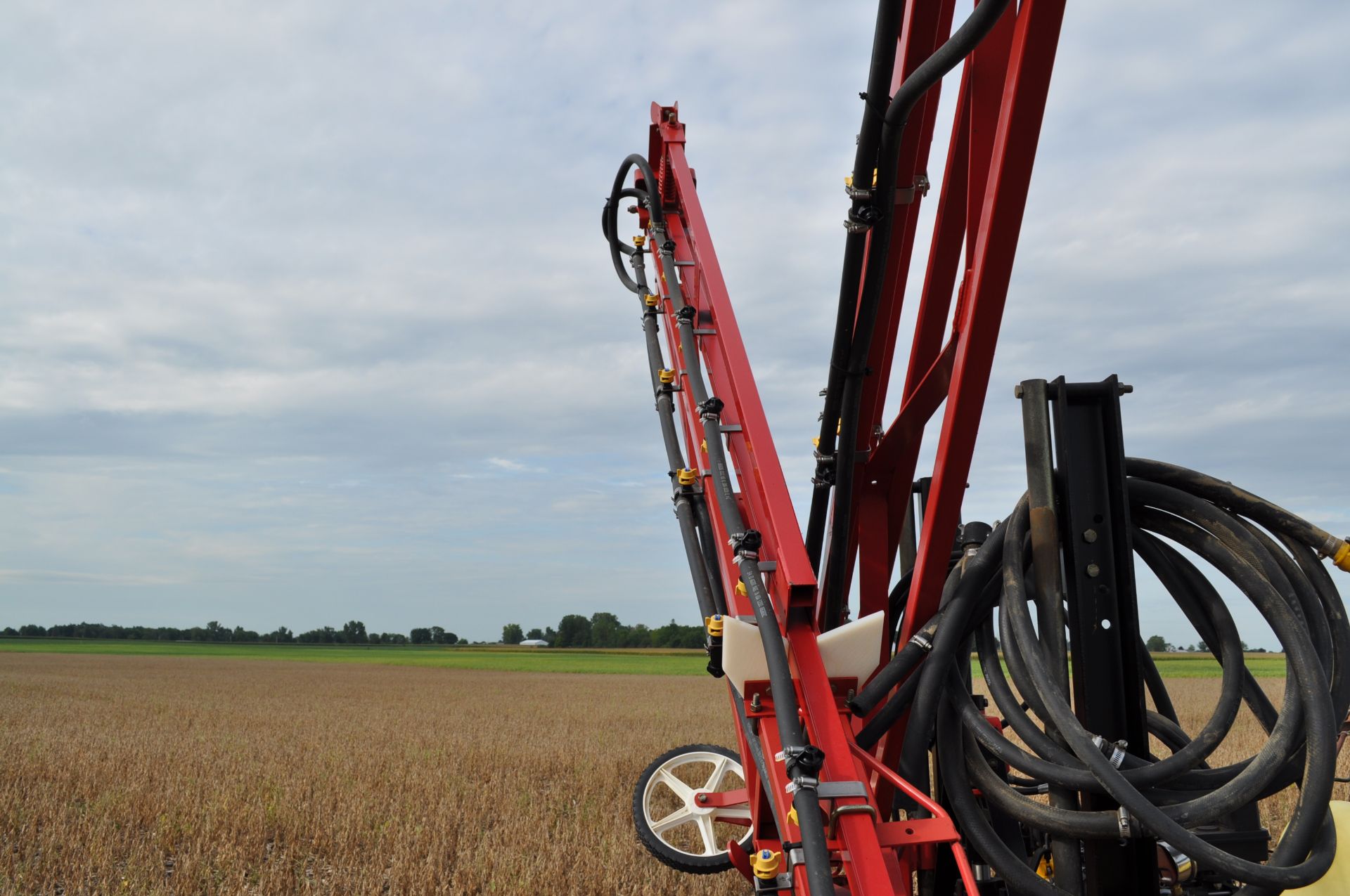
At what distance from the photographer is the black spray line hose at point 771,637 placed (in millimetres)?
2537

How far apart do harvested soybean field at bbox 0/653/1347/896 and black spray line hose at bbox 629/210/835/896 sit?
7.75 ft

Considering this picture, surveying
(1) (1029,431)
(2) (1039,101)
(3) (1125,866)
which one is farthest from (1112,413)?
(3) (1125,866)

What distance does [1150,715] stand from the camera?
3197mm

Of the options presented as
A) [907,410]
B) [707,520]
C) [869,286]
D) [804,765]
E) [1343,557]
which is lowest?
[804,765]

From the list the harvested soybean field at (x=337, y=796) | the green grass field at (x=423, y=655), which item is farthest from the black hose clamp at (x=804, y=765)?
the green grass field at (x=423, y=655)

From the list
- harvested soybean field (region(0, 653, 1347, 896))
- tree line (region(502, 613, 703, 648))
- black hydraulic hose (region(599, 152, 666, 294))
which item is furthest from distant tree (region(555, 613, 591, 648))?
black hydraulic hose (region(599, 152, 666, 294))

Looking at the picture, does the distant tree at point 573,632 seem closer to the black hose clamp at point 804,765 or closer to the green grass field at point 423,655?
the green grass field at point 423,655

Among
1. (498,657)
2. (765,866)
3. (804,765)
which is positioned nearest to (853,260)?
(804,765)

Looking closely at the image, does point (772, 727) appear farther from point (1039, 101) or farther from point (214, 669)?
point (214, 669)

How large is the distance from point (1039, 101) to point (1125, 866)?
2.12m

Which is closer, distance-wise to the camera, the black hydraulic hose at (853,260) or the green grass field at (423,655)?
the black hydraulic hose at (853,260)

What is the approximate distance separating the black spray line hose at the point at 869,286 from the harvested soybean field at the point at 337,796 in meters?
2.21

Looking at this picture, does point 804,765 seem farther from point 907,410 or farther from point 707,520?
point 707,520

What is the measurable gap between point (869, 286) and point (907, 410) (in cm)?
59
